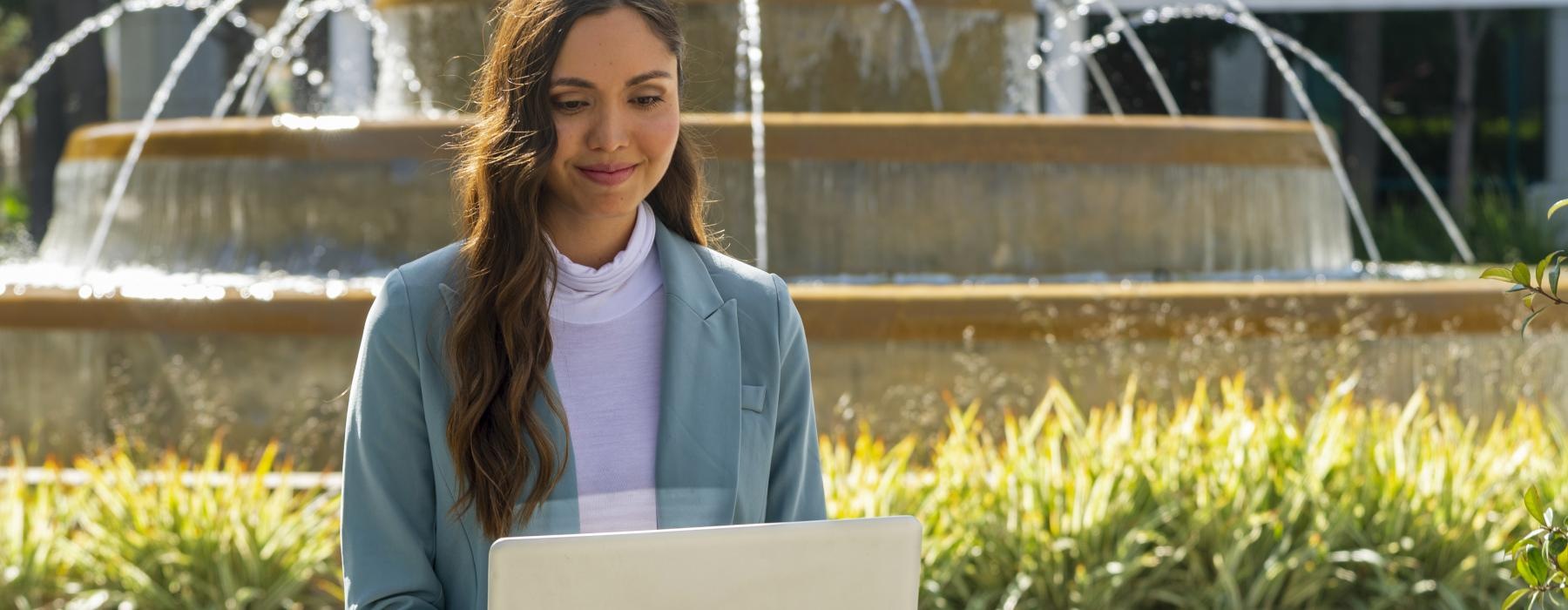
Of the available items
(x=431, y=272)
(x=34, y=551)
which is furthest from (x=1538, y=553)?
(x=34, y=551)

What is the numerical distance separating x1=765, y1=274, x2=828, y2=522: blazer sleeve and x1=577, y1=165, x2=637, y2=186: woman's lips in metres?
0.25

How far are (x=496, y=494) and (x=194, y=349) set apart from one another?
14.3ft

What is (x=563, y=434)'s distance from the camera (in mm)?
1882

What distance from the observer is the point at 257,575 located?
14.6ft

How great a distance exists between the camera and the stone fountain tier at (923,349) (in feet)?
18.6

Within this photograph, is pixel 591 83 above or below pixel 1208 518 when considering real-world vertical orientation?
above

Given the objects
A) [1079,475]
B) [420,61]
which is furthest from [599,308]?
[420,61]

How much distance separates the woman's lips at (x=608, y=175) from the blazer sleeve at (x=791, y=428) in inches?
9.8

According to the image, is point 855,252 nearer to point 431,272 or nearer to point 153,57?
point 431,272

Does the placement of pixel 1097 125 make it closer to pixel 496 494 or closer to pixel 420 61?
pixel 420 61

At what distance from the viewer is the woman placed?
73.2 inches

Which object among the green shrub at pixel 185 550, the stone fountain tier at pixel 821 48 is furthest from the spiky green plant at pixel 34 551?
the stone fountain tier at pixel 821 48

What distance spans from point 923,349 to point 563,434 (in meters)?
3.88

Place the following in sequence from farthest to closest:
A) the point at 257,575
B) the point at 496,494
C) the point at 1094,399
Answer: the point at 1094,399 → the point at 257,575 → the point at 496,494
